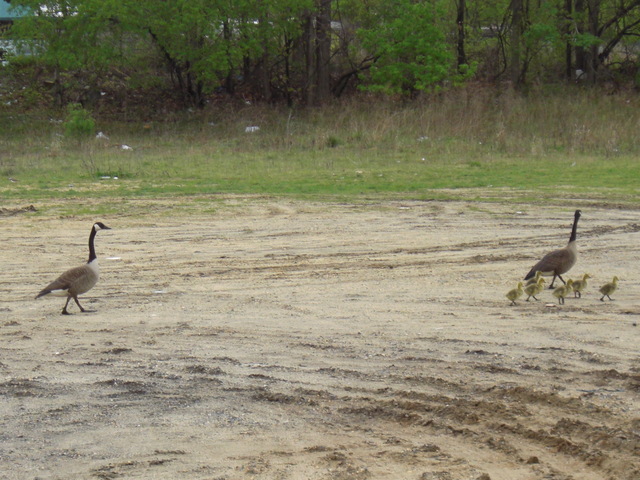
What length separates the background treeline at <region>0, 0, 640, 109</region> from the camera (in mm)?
35750

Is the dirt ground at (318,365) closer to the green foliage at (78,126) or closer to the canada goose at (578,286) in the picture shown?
the canada goose at (578,286)

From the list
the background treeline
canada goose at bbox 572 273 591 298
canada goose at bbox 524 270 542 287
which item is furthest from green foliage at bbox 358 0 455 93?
canada goose at bbox 572 273 591 298

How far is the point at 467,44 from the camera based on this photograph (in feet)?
141

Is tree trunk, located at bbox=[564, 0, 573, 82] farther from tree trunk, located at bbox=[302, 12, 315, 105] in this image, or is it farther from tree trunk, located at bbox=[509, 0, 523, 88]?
tree trunk, located at bbox=[302, 12, 315, 105]

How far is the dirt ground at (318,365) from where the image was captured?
612 centimetres

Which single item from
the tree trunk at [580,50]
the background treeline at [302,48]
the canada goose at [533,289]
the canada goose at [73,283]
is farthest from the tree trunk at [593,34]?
the canada goose at [73,283]

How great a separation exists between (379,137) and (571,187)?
428 inches

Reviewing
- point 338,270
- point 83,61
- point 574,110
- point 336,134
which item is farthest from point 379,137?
point 338,270

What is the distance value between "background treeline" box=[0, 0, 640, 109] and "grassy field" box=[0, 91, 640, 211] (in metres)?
2.15

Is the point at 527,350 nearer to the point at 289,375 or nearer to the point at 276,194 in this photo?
the point at 289,375

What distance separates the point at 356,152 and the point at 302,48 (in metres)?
14.9

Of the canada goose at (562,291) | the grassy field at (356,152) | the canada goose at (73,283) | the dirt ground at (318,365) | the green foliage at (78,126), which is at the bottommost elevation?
the dirt ground at (318,365)

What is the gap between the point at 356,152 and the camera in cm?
2838

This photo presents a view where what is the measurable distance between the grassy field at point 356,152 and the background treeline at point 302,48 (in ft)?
7.06
